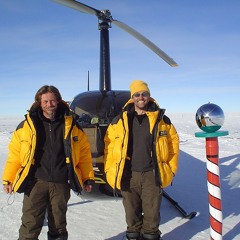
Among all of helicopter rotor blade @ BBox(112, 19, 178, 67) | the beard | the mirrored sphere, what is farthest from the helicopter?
the mirrored sphere

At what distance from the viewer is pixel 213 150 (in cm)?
287

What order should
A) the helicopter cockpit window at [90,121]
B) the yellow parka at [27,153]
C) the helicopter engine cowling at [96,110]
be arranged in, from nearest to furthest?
the yellow parka at [27,153] → the helicopter engine cowling at [96,110] → the helicopter cockpit window at [90,121]

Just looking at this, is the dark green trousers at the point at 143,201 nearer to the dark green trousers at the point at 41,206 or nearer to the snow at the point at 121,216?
the snow at the point at 121,216

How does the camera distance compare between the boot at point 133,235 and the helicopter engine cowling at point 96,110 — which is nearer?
the boot at point 133,235

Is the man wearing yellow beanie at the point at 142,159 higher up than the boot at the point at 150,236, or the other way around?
the man wearing yellow beanie at the point at 142,159

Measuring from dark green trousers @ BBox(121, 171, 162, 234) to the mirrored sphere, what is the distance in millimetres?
716

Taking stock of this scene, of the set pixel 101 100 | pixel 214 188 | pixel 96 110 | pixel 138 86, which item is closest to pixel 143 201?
pixel 214 188

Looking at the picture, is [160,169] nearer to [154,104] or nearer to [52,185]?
[154,104]

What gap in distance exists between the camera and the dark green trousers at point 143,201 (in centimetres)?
→ 298

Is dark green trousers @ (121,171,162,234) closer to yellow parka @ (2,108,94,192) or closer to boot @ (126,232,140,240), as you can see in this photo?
boot @ (126,232,140,240)

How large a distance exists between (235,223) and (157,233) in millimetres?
1516

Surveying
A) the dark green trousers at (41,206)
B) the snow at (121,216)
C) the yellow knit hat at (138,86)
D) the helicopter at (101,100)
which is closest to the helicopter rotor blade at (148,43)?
the helicopter at (101,100)

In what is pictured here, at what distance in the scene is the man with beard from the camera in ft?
8.75

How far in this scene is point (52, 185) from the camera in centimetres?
271
